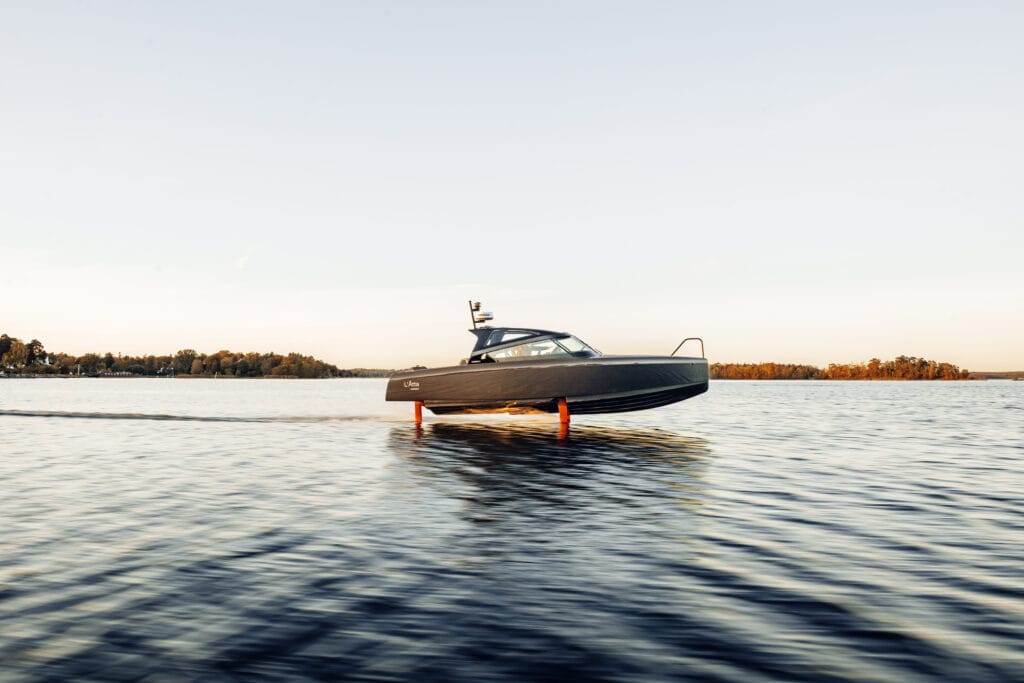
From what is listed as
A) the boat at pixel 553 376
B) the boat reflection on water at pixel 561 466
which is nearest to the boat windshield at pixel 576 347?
the boat at pixel 553 376

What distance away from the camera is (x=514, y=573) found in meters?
6.09

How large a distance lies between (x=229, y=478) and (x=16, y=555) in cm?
595

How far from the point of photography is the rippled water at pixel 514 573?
163 inches

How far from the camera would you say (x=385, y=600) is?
17.3ft

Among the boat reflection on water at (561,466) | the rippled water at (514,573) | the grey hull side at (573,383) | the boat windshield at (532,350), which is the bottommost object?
the boat reflection on water at (561,466)

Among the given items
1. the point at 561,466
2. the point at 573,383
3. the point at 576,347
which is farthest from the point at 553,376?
the point at 561,466

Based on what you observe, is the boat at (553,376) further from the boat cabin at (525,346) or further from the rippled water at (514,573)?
the rippled water at (514,573)

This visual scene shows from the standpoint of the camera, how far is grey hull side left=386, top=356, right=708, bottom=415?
66.0 ft

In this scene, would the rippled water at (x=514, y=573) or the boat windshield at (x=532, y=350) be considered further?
the boat windshield at (x=532, y=350)

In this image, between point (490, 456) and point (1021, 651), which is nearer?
point (1021, 651)

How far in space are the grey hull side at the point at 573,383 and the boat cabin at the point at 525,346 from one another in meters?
0.31

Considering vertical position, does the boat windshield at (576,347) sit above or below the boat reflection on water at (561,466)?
above

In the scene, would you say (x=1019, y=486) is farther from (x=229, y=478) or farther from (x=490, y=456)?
(x=229, y=478)

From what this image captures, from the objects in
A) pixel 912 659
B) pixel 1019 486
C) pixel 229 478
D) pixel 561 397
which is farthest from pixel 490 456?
pixel 912 659
